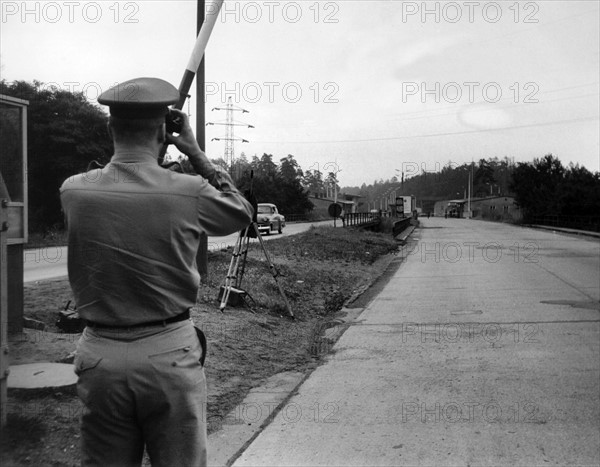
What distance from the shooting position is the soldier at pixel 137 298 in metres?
2.20

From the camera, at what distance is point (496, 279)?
53.1ft

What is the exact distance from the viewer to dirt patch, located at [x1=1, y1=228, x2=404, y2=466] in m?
4.10

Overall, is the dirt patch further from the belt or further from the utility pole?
the belt

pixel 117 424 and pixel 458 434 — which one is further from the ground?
pixel 117 424

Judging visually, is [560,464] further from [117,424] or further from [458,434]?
[117,424]

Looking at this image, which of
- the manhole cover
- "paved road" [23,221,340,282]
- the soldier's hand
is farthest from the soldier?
"paved road" [23,221,340,282]

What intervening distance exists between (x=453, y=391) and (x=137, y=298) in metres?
4.55

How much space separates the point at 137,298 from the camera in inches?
87.7

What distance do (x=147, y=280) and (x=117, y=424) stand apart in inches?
20.1

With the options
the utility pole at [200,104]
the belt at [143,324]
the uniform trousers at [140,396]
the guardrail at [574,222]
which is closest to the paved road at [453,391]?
the uniform trousers at [140,396]

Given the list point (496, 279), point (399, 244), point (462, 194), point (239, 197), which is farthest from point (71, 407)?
point (462, 194)

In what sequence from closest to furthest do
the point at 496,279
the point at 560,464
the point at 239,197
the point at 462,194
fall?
the point at 239,197 → the point at 560,464 → the point at 496,279 → the point at 462,194

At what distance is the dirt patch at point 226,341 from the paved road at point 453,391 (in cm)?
58

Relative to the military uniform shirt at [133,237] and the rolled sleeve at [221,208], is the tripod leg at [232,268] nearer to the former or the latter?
the rolled sleeve at [221,208]
